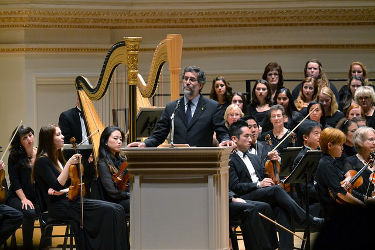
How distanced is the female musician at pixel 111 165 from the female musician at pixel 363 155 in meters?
1.55

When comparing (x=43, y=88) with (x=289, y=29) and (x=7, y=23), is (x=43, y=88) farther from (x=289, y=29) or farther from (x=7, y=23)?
(x=289, y=29)

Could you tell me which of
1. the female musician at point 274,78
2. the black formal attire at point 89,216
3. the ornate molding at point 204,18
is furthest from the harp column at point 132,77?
the ornate molding at point 204,18

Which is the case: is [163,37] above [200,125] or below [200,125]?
above

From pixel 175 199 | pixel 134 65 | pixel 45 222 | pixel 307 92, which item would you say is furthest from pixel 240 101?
pixel 175 199

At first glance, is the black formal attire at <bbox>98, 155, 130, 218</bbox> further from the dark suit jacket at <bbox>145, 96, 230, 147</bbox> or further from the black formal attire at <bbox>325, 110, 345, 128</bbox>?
the black formal attire at <bbox>325, 110, 345, 128</bbox>

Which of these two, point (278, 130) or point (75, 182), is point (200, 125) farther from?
point (278, 130)

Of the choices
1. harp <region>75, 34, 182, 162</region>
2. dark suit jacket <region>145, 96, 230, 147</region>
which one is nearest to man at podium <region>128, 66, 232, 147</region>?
dark suit jacket <region>145, 96, 230, 147</region>

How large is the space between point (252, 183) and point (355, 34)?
417cm

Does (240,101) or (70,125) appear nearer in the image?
(240,101)

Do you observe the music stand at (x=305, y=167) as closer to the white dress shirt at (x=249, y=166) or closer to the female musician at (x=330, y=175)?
the female musician at (x=330, y=175)

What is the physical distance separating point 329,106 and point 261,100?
60 centimetres

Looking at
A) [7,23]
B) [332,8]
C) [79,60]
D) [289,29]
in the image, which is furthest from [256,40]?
[7,23]

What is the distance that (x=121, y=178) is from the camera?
4926 mm

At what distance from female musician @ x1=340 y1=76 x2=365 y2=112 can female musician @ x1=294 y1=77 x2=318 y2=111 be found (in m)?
0.30
